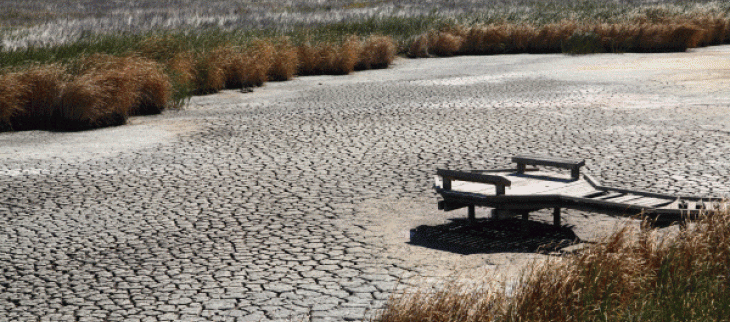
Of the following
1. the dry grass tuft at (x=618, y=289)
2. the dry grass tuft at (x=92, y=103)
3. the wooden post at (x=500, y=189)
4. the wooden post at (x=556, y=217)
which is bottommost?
the wooden post at (x=556, y=217)

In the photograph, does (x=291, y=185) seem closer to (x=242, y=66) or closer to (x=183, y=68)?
(x=183, y=68)

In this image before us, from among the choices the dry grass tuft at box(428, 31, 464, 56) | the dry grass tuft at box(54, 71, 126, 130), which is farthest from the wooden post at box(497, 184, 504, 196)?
the dry grass tuft at box(428, 31, 464, 56)

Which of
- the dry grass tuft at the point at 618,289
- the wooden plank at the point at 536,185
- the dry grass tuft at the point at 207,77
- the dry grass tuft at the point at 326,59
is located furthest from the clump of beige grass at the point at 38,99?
the dry grass tuft at the point at 618,289

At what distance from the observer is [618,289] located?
494cm

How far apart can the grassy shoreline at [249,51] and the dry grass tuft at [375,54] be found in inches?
1.1

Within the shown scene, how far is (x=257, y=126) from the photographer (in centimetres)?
1382

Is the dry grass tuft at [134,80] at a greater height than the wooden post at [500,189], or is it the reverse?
the dry grass tuft at [134,80]

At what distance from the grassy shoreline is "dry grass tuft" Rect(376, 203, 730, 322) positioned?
424 inches

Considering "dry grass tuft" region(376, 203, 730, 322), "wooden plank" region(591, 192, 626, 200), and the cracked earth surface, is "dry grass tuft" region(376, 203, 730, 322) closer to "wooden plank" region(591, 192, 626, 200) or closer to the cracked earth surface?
the cracked earth surface

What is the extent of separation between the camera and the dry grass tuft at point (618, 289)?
14.5ft

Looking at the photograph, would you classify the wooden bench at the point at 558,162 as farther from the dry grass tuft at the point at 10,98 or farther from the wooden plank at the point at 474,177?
the dry grass tuft at the point at 10,98

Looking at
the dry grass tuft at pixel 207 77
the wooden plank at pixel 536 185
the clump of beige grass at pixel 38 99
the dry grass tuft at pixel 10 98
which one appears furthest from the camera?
the dry grass tuft at pixel 207 77

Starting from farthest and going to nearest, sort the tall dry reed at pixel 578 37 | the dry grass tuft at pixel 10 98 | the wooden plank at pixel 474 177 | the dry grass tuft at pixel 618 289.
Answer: the tall dry reed at pixel 578 37
the dry grass tuft at pixel 10 98
the wooden plank at pixel 474 177
the dry grass tuft at pixel 618 289

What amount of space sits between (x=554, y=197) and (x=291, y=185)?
10.7 feet
